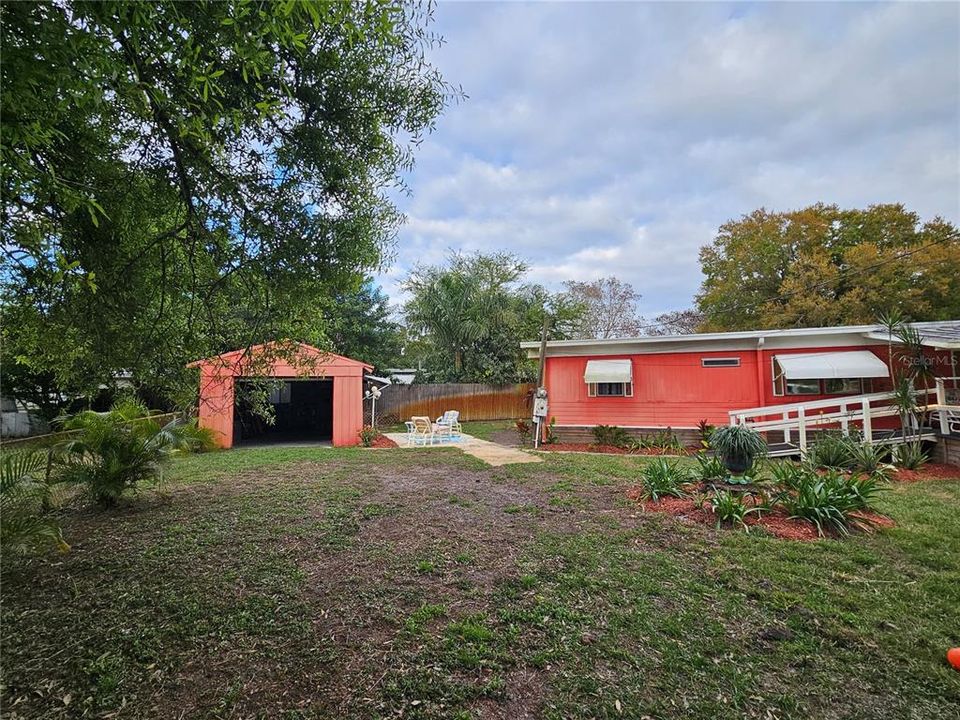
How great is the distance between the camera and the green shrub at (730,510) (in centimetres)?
451

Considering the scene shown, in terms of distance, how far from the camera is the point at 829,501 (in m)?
4.37

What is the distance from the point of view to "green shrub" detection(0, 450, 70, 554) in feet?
10.4

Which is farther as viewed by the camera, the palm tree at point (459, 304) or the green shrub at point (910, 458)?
the palm tree at point (459, 304)

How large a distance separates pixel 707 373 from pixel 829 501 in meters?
7.02

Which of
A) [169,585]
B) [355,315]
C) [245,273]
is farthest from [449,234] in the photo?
[169,585]

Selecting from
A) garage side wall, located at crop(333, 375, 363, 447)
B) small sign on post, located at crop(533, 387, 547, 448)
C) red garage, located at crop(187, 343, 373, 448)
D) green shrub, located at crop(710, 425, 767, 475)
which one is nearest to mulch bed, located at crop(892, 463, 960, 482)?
green shrub, located at crop(710, 425, 767, 475)

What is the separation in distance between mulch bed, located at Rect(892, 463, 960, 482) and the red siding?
9.79 ft

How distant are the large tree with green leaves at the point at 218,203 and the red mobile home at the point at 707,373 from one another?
8650 mm

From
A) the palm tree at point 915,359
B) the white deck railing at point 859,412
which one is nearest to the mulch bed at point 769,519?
the white deck railing at point 859,412

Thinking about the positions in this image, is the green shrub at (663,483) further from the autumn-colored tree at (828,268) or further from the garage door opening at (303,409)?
the autumn-colored tree at (828,268)

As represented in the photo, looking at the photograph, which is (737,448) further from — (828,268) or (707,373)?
(828,268)

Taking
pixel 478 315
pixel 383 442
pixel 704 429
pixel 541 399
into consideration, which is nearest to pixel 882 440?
pixel 704 429

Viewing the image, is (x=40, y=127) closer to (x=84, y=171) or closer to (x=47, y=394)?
(x=84, y=171)

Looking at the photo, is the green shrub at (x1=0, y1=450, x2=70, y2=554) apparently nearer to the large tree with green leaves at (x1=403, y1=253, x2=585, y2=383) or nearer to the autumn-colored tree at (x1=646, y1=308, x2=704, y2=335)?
the large tree with green leaves at (x1=403, y1=253, x2=585, y2=383)
